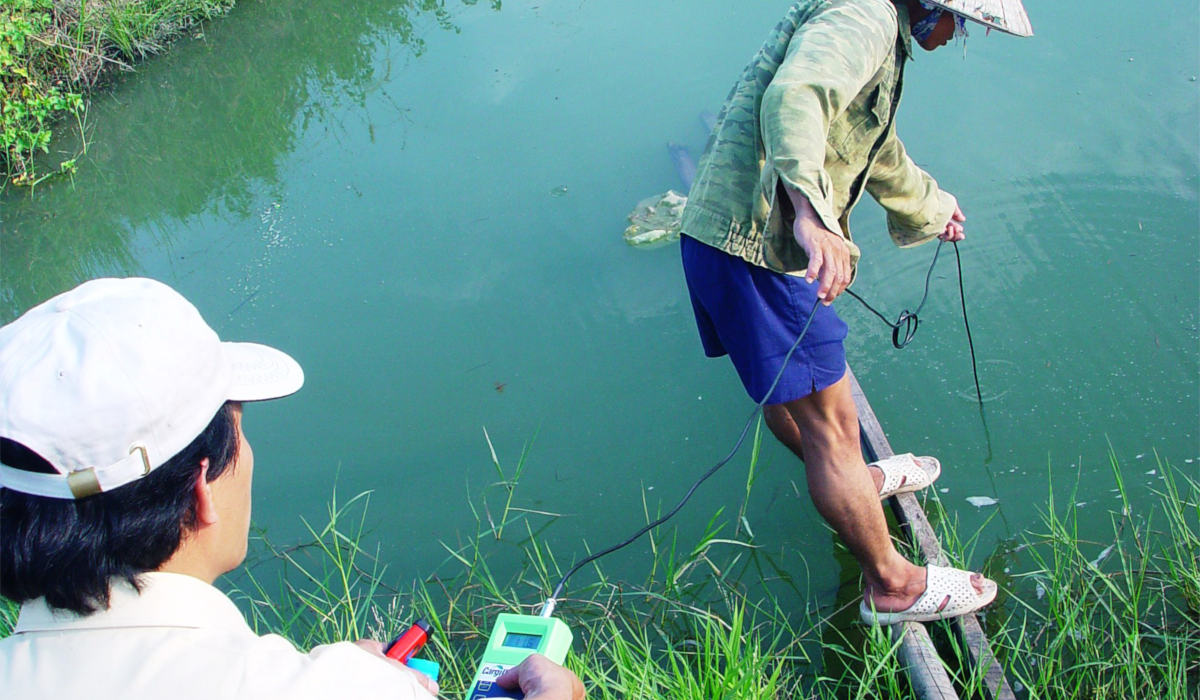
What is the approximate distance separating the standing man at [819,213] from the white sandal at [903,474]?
30 cm

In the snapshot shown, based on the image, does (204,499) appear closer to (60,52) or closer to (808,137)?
(808,137)

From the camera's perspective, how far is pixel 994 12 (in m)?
1.85

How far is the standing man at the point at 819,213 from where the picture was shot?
1.62 metres

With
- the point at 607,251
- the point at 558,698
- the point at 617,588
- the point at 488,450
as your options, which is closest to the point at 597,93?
the point at 607,251

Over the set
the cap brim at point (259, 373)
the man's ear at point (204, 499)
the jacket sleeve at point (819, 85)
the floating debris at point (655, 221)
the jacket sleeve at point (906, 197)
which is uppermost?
the jacket sleeve at point (819, 85)

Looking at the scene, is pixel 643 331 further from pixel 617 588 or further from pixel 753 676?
pixel 753 676

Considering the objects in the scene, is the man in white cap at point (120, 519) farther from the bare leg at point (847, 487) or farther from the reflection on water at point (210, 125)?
the reflection on water at point (210, 125)

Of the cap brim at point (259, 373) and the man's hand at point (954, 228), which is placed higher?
the cap brim at point (259, 373)

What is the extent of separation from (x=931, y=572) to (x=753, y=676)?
0.62 m

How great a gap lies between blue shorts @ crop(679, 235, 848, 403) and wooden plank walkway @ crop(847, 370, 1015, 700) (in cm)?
59

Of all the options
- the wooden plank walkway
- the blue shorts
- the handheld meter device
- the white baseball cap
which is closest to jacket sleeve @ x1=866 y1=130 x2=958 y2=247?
the blue shorts

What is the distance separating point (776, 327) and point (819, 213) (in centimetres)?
38

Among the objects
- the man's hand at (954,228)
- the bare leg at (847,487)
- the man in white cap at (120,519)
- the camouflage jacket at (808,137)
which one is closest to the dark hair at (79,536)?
the man in white cap at (120,519)

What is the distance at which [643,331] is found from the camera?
3.27 m
